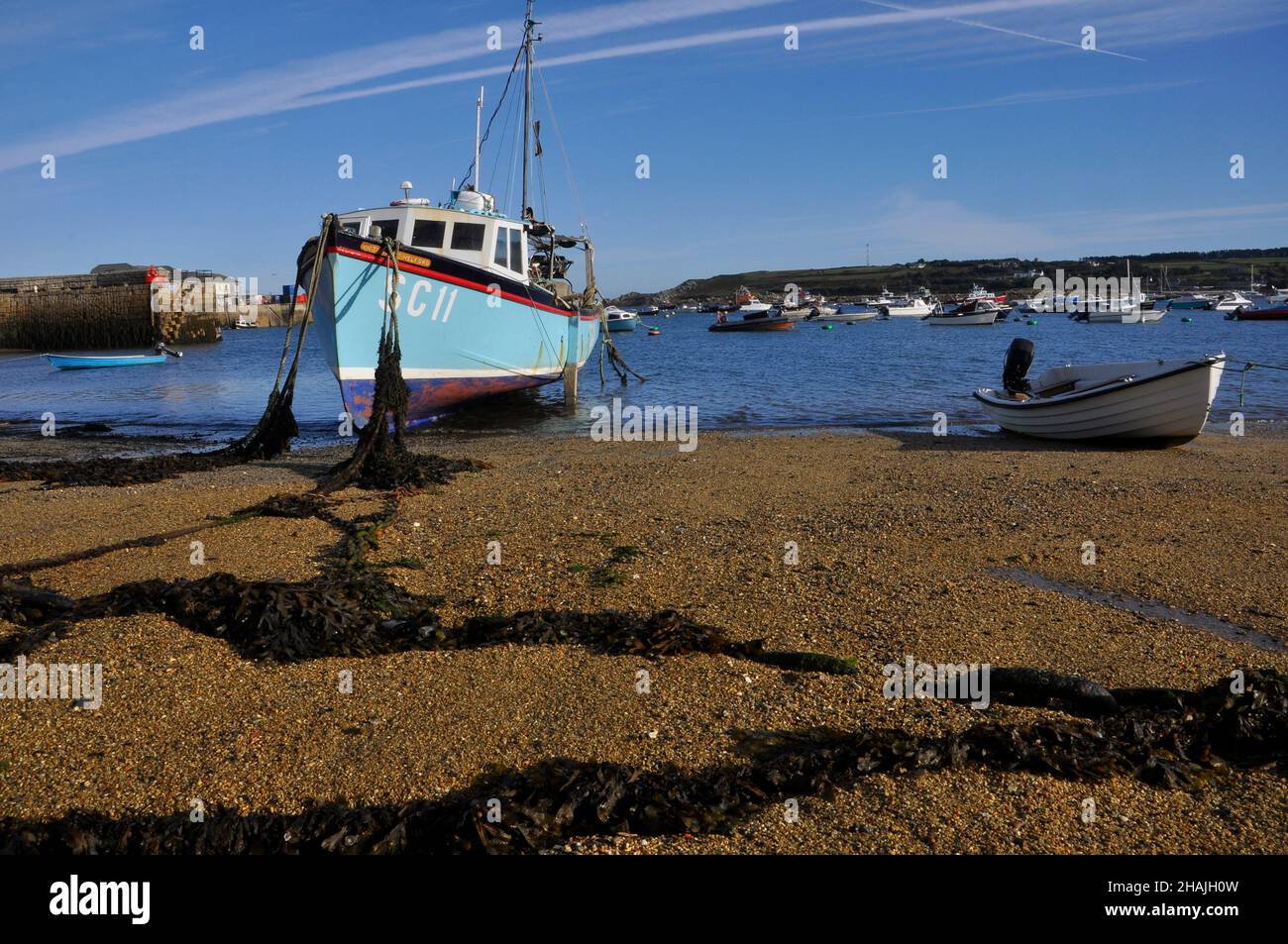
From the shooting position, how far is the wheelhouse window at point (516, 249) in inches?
781

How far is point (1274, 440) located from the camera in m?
14.9

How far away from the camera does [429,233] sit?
1836cm

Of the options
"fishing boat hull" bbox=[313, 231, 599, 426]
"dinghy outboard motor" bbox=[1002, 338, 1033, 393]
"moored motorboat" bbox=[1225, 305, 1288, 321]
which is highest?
"moored motorboat" bbox=[1225, 305, 1288, 321]

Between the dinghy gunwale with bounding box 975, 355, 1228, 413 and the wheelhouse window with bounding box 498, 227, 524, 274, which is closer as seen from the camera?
the dinghy gunwale with bounding box 975, 355, 1228, 413

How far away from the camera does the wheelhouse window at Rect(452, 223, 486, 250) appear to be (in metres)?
18.6

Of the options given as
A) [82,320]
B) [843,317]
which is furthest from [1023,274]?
[82,320]

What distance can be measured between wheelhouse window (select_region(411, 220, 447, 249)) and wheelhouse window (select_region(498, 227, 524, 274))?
1806mm

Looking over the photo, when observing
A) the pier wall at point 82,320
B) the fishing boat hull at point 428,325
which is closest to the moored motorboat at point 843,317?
the pier wall at point 82,320

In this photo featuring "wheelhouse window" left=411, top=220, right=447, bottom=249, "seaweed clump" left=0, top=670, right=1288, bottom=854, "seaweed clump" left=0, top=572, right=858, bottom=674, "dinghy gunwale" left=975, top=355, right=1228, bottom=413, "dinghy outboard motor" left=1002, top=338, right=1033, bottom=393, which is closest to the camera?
"seaweed clump" left=0, top=670, right=1288, bottom=854

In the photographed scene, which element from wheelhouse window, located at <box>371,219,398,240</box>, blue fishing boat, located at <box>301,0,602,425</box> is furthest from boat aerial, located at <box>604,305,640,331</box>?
wheelhouse window, located at <box>371,219,398,240</box>

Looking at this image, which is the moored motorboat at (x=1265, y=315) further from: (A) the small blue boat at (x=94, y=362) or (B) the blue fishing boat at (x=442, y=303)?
(A) the small blue boat at (x=94, y=362)

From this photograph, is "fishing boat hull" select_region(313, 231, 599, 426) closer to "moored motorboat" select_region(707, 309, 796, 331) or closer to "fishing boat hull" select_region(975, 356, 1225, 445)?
"fishing boat hull" select_region(975, 356, 1225, 445)
